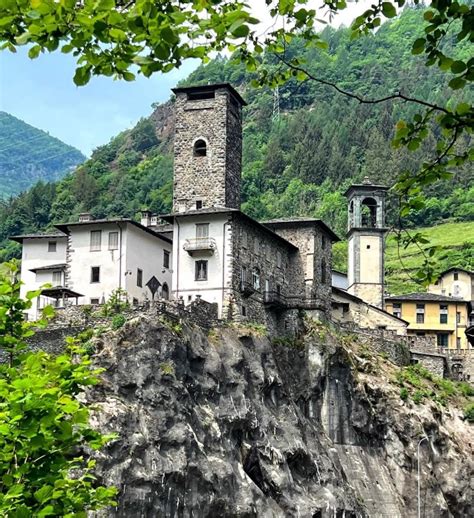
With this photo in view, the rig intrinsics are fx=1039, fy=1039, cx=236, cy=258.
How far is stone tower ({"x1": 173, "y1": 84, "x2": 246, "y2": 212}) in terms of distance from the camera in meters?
79.1

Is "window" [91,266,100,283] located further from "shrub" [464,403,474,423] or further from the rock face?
"shrub" [464,403,474,423]

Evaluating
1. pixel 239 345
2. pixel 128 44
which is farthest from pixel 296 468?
pixel 128 44

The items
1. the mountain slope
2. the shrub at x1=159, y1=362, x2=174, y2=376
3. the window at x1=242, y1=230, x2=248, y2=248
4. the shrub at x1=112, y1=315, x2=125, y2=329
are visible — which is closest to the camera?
the shrub at x1=159, y1=362, x2=174, y2=376

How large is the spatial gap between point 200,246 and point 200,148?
10588mm

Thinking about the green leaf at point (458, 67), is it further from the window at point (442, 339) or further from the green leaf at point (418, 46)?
the window at point (442, 339)

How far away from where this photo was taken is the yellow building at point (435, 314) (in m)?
110

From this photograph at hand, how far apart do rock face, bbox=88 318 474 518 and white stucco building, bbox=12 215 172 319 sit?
885 cm

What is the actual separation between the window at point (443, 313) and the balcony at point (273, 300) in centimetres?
3695

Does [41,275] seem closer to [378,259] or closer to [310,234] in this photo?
[310,234]

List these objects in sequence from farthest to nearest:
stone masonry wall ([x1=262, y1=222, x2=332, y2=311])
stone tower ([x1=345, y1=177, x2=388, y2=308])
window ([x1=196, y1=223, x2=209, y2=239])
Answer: stone tower ([x1=345, y1=177, x2=388, y2=308]) → stone masonry wall ([x1=262, y1=222, x2=332, y2=311]) → window ([x1=196, y1=223, x2=209, y2=239])

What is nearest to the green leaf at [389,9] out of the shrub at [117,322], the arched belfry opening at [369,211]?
the shrub at [117,322]

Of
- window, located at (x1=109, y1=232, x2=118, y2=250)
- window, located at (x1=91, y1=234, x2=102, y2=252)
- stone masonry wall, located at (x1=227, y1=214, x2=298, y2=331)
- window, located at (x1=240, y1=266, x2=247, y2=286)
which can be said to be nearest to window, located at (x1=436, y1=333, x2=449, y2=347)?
stone masonry wall, located at (x1=227, y1=214, x2=298, y2=331)

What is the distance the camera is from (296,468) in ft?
224

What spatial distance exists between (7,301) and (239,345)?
167 ft
